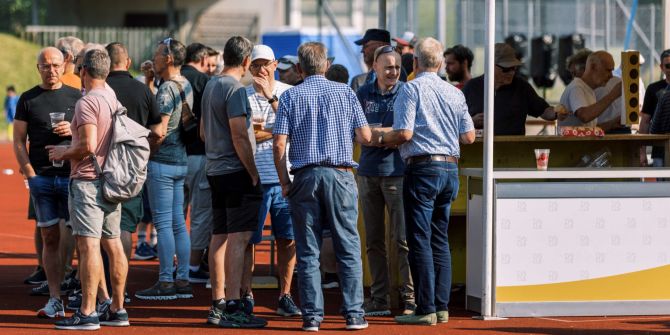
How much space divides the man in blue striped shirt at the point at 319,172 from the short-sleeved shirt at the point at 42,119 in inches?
74.8

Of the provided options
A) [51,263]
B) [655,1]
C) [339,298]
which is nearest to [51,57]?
[51,263]

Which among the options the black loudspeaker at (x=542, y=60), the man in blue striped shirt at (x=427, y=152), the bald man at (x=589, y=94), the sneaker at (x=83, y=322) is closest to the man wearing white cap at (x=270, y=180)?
the man in blue striped shirt at (x=427, y=152)

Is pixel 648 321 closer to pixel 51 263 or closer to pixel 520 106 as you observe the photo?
pixel 520 106

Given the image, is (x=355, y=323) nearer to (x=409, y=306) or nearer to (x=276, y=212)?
(x=409, y=306)

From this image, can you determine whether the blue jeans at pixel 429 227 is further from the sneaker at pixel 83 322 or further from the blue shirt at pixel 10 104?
the blue shirt at pixel 10 104

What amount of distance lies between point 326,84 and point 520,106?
8.84ft

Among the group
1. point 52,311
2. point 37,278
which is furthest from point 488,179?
point 37,278

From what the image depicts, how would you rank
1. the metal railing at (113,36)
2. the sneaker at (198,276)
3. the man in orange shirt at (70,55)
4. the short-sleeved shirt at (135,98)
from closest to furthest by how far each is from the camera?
the short-sleeved shirt at (135,98) < the man in orange shirt at (70,55) < the sneaker at (198,276) < the metal railing at (113,36)

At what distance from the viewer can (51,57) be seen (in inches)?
364

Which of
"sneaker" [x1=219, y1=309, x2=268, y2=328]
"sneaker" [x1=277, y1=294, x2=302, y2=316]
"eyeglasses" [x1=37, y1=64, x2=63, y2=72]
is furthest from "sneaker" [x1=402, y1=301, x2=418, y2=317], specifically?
"eyeglasses" [x1=37, y1=64, x2=63, y2=72]

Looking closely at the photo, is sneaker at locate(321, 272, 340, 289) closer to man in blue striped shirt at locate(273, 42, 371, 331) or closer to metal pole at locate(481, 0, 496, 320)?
metal pole at locate(481, 0, 496, 320)

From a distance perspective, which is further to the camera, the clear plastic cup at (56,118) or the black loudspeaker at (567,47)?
the black loudspeaker at (567,47)

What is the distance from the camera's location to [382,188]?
9.01m

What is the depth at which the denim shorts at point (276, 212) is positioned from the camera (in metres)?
9.13
